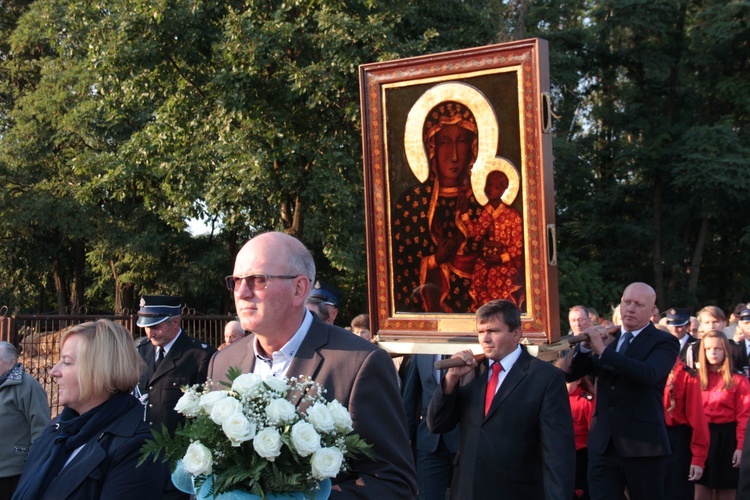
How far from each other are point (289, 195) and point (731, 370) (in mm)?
9076

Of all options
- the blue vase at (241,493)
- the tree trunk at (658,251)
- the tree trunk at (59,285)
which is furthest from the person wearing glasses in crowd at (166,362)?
the tree trunk at (59,285)

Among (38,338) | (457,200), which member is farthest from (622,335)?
(38,338)

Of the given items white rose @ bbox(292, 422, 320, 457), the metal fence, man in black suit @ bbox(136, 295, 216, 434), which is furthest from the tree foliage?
white rose @ bbox(292, 422, 320, 457)

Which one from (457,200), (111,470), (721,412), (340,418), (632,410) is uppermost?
(457,200)

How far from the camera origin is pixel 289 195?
15.6 meters

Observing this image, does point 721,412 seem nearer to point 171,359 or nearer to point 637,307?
point 637,307

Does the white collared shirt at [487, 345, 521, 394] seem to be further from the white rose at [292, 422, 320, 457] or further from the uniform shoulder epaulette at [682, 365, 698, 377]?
the uniform shoulder epaulette at [682, 365, 698, 377]

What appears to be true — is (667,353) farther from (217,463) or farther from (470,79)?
(217,463)

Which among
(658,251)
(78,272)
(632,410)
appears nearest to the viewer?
(632,410)

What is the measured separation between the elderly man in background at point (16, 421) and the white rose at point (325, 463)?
13.9 feet

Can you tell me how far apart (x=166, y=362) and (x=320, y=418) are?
4214 mm

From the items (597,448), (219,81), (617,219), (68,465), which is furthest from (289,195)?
(617,219)

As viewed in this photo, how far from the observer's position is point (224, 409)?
2.69 m

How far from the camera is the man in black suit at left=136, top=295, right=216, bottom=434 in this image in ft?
21.4
